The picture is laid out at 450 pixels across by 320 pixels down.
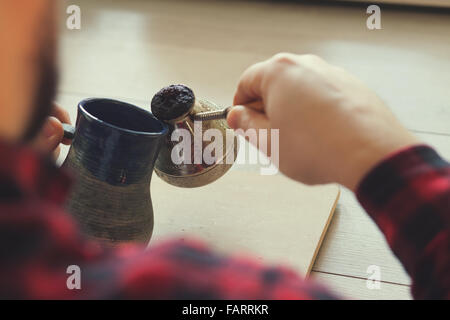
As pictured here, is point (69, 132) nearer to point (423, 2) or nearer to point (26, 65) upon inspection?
point (26, 65)

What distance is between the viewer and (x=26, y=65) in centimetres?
Answer: 22

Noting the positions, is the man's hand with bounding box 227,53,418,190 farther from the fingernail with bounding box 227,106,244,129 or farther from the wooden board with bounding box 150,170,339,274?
the wooden board with bounding box 150,170,339,274

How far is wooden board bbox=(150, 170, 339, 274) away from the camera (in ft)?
2.41

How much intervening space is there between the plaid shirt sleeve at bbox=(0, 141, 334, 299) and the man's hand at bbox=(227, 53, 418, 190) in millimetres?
207

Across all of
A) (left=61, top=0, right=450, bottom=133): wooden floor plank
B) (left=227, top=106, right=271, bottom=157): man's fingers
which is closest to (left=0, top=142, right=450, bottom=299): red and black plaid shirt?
(left=227, top=106, right=271, bottom=157): man's fingers

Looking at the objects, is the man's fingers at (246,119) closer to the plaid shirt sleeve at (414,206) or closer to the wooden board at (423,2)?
the plaid shirt sleeve at (414,206)

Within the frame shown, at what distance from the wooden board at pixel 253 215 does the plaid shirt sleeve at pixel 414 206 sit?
11.2 inches

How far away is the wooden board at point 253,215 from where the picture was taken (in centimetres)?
73

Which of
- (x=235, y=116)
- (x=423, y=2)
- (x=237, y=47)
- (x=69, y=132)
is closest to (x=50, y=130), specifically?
(x=69, y=132)

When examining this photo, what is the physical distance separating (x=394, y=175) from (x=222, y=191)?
427mm

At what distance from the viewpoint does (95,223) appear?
629 mm

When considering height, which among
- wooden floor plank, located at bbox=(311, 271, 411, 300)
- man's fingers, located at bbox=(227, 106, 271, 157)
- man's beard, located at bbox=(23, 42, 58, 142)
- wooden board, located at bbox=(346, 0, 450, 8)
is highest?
man's beard, located at bbox=(23, 42, 58, 142)

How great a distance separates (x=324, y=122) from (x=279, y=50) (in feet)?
3.03
